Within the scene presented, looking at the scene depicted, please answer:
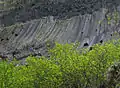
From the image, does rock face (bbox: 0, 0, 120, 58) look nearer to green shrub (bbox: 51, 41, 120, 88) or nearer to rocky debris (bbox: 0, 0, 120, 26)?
rocky debris (bbox: 0, 0, 120, 26)

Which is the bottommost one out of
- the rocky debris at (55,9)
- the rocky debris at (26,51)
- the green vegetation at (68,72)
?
the rocky debris at (26,51)

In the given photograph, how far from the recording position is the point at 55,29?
87.1 m

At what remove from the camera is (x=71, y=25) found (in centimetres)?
8475

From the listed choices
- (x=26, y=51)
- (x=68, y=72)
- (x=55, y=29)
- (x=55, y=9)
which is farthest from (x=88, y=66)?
(x=55, y=9)

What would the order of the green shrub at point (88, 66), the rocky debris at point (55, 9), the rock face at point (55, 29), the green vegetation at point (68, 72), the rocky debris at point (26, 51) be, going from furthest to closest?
the rocky debris at point (55, 9) < the rocky debris at point (26, 51) < the rock face at point (55, 29) < the green shrub at point (88, 66) < the green vegetation at point (68, 72)

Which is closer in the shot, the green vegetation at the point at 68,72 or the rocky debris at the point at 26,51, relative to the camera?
the green vegetation at the point at 68,72

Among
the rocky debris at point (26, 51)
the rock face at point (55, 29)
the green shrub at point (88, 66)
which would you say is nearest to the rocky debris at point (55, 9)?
the rock face at point (55, 29)

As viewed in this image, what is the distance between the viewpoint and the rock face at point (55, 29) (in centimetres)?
7469

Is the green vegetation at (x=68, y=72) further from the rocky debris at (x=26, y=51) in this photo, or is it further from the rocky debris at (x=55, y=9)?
the rocky debris at (x=55, y=9)

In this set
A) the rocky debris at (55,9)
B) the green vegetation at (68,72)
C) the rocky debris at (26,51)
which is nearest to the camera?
the green vegetation at (68,72)

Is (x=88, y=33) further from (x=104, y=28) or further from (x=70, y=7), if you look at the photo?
(x=70, y=7)

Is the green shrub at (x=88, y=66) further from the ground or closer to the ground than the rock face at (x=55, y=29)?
further from the ground

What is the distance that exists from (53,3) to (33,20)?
725 centimetres

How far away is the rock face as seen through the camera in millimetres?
74688
